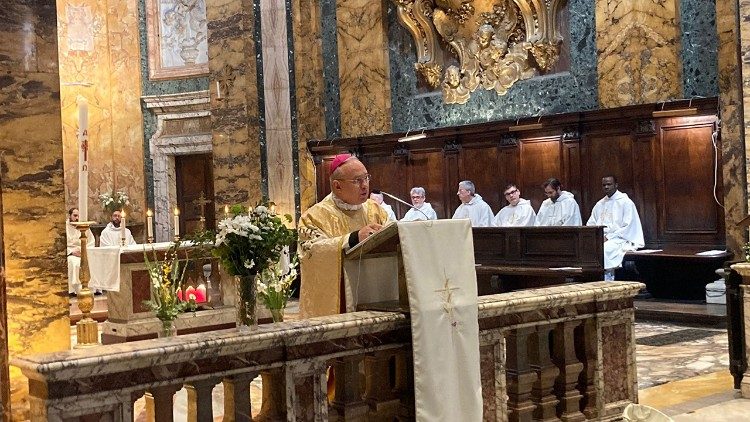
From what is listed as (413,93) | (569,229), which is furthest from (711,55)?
(413,93)

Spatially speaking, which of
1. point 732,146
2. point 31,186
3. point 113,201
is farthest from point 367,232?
point 113,201

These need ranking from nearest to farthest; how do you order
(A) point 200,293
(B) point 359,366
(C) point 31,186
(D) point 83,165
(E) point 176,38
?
1. (B) point 359,366
2. (C) point 31,186
3. (D) point 83,165
4. (A) point 200,293
5. (E) point 176,38

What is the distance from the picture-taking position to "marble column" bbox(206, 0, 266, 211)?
16.2 meters

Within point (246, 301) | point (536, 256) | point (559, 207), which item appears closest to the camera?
point (246, 301)

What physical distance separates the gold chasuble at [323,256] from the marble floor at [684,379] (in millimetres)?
1253

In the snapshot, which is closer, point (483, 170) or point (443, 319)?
point (443, 319)

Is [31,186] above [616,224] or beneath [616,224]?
above

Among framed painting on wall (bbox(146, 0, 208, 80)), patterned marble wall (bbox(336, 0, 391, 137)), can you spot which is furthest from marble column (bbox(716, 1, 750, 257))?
framed painting on wall (bbox(146, 0, 208, 80))

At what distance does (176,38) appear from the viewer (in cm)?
1933

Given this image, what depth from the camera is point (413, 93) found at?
16172 millimetres

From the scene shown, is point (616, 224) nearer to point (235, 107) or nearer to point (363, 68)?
point (363, 68)

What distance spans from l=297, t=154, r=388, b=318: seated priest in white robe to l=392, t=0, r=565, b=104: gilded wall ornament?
29.9 feet

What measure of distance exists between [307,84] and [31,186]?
11853 mm

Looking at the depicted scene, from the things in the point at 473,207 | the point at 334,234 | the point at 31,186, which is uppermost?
the point at 31,186
